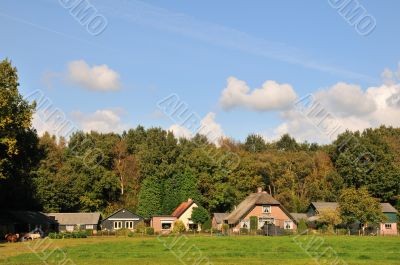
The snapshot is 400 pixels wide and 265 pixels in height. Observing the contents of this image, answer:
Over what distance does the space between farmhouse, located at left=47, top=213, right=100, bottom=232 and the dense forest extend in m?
4.55

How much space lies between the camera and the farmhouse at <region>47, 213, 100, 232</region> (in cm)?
8525

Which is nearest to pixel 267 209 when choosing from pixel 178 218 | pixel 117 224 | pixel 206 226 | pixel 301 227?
pixel 301 227

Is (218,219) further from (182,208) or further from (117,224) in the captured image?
(117,224)

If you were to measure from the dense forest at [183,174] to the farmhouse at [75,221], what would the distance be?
14.9 feet

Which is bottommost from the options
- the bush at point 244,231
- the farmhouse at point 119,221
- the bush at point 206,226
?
the bush at point 244,231

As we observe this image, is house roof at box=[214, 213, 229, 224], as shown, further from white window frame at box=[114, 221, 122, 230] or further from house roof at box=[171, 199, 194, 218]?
white window frame at box=[114, 221, 122, 230]

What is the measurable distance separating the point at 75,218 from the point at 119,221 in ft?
22.9

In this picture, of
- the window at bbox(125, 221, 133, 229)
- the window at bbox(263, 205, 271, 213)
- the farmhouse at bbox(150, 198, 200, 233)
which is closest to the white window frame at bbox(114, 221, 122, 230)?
the window at bbox(125, 221, 133, 229)

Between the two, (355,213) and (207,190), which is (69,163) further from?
(355,213)

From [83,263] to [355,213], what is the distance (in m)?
53.7

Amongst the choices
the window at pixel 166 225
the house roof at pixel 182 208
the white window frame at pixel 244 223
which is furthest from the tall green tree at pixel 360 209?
the window at pixel 166 225

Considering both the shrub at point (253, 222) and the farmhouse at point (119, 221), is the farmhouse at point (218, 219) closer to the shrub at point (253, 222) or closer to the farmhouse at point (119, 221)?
the shrub at point (253, 222)

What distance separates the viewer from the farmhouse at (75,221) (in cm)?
8525

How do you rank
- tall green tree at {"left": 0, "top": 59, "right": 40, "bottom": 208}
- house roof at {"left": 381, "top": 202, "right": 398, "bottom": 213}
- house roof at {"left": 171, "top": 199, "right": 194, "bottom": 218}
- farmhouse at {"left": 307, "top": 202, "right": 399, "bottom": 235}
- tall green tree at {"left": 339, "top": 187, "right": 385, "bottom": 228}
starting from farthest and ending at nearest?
house roof at {"left": 171, "top": 199, "right": 194, "bottom": 218} → house roof at {"left": 381, "top": 202, "right": 398, "bottom": 213} → farmhouse at {"left": 307, "top": 202, "right": 399, "bottom": 235} → tall green tree at {"left": 339, "top": 187, "right": 385, "bottom": 228} → tall green tree at {"left": 0, "top": 59, "right": 40, "bottom": 208}
